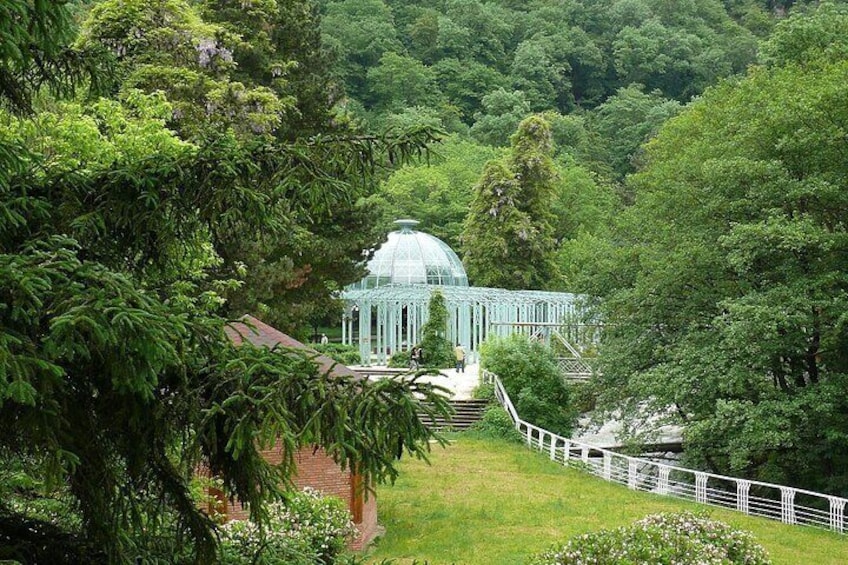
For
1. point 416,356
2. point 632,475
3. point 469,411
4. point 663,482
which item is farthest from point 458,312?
point 663,482

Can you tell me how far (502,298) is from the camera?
3753cm

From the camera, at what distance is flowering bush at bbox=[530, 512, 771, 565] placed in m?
10.7

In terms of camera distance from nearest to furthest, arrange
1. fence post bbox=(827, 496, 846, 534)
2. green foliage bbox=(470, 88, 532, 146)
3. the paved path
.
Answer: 1. fence post bbox=(827, 496, 846, 534)
2. the paved path
3. green foliage bbox=(470, 88, 532, 146)

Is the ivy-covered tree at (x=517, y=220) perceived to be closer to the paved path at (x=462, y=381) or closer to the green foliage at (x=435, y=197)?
the green foliage at (x=435, y=197)

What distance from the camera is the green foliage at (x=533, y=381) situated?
93.8 feet

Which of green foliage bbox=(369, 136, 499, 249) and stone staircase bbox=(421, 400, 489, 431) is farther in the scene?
green foliage bbox=(369, 136, 499, 249)

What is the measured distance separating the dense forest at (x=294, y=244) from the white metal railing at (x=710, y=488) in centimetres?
63

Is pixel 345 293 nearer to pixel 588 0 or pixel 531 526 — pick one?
pixel 531 526

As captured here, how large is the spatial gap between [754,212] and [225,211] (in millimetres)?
18931

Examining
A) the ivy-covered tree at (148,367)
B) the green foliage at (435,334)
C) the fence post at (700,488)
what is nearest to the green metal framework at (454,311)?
the green foliage at (435,334)

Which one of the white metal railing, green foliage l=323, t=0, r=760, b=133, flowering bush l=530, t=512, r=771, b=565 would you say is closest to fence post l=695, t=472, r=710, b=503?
the white metal railing

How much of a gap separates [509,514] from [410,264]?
25809 millimetres

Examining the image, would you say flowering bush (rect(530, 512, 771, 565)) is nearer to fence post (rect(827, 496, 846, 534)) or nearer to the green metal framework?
fence post (rect(827, 496, 846, 534))

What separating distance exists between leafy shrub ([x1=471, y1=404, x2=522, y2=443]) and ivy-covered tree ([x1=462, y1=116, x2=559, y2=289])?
18.1m
